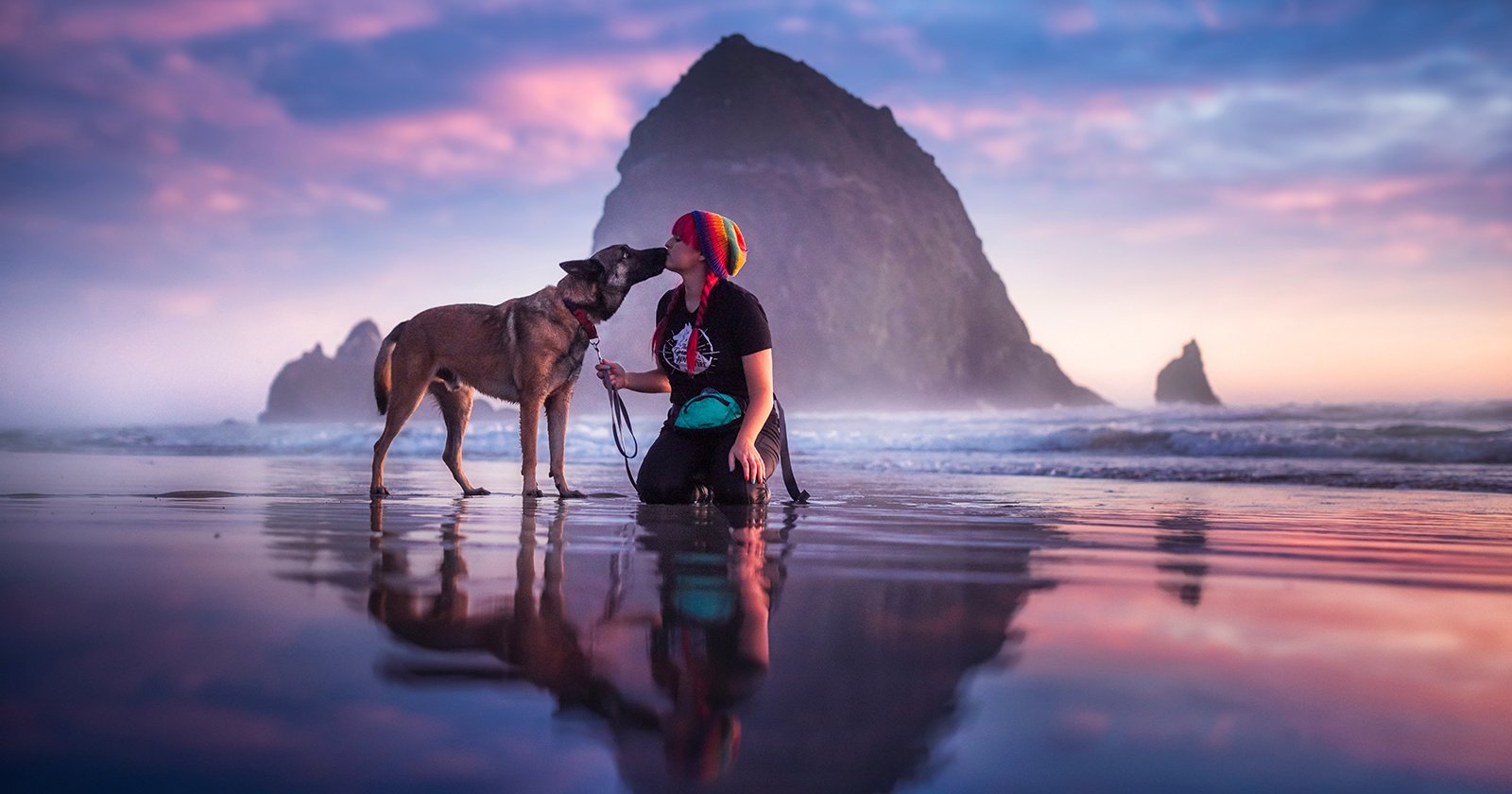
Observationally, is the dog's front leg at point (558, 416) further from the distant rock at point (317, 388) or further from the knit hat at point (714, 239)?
the distant rock at point (317, 388)

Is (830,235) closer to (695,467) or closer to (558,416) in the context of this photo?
(558,416)

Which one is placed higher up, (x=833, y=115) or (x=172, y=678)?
(x=833, y=115)

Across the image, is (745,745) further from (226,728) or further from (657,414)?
(657,414)

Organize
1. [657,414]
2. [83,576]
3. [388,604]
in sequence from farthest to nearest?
1. [657,414]
2. [83,576]
3. [388,604]

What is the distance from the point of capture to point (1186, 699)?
4.01 ft

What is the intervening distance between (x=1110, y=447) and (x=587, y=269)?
1077 centimetres

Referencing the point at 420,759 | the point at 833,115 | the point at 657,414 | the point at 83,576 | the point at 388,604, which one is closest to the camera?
the point at 420,759

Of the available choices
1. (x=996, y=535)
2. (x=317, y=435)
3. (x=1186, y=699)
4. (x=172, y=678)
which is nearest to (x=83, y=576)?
(x=172, y=678)

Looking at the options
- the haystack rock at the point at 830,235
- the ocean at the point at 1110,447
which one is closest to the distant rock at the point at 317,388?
the haystack rock at the point at 830,235

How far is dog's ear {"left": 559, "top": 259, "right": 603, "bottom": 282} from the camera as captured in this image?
5.68 metres

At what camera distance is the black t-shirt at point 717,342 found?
4.60 metres

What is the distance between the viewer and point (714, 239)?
4.71m

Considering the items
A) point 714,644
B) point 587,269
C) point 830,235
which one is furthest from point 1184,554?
point 830,235

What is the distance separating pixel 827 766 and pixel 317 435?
63.4ft
